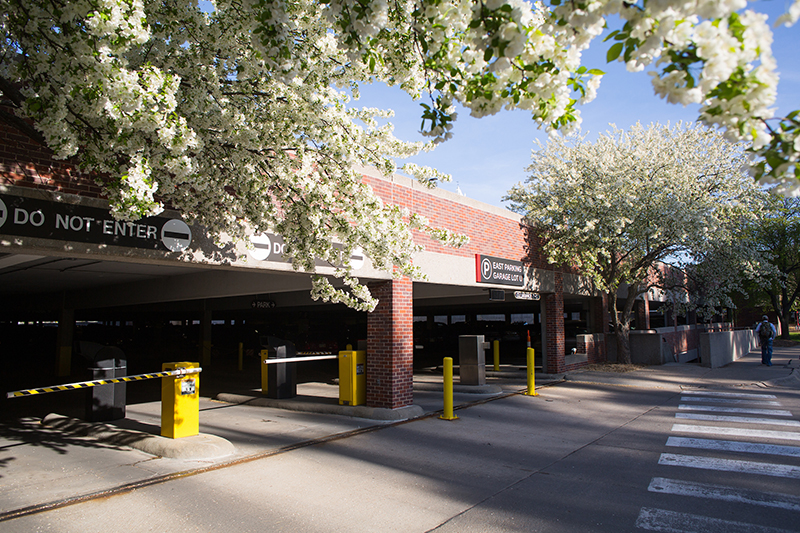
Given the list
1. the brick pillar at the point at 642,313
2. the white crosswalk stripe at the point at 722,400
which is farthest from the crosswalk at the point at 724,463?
the brick pillar at the point at 642,313

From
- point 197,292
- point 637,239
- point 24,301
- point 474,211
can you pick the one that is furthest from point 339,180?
point 24,301

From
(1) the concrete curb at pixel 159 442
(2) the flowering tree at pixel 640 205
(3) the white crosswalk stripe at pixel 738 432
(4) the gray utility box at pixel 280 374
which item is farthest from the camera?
(2) the flowering tree at pixel 640 205

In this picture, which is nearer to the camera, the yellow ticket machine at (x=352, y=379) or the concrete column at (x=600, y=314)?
the yellow ticket machine at (x=352, y=379)

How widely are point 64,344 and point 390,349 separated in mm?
16051

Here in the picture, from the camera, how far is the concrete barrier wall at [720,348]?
19.0m

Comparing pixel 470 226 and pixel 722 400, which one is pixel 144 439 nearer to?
pixel 470 226

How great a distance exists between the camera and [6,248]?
5711mm

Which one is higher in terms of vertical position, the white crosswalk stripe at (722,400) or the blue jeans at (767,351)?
the blue jeans at (767,351)

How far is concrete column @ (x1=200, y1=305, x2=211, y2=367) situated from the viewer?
24.0 m

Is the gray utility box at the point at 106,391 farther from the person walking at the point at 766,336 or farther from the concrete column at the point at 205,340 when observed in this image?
the person walking at the point at 766,336

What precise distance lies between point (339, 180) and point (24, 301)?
21.5m

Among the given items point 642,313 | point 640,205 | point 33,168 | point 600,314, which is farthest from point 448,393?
point 642,313

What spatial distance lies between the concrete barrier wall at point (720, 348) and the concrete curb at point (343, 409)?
44.5 feet

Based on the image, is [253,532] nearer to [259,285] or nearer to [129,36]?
[129,36]
